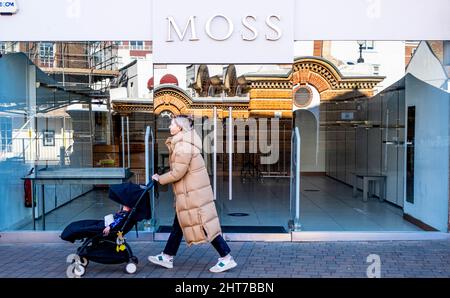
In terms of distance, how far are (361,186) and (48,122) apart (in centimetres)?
649

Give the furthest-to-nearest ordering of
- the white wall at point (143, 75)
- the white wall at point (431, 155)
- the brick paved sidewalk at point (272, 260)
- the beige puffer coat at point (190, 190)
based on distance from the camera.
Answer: the white wall at point (431, 155) → the white wall at point (143, 75) → the brick paved sidewalk at point (272, 260) → the beige puffer coat at point (190, 190)

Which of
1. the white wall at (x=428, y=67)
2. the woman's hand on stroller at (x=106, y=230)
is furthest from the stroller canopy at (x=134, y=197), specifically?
the white wall at (x=428, y=67)

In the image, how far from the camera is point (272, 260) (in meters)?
6.78

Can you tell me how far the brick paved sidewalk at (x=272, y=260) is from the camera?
6246 mm

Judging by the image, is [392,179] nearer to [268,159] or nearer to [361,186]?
[361,186]

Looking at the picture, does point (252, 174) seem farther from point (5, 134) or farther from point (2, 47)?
point (2, 47)

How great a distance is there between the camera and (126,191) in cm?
610

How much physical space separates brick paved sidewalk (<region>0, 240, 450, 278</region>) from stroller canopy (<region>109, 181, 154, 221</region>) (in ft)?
2.21

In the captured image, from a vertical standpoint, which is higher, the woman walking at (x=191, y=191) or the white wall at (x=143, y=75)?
the white wall at (x=143, y=75)

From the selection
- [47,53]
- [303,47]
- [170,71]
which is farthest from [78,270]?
[303,47]

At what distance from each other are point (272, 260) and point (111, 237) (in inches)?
77.6

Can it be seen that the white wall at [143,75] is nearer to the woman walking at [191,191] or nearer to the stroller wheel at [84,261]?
the woman walking at [191,191]

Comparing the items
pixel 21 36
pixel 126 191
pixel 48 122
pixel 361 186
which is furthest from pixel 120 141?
pixel 361 186

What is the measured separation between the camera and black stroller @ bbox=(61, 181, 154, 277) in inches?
237
